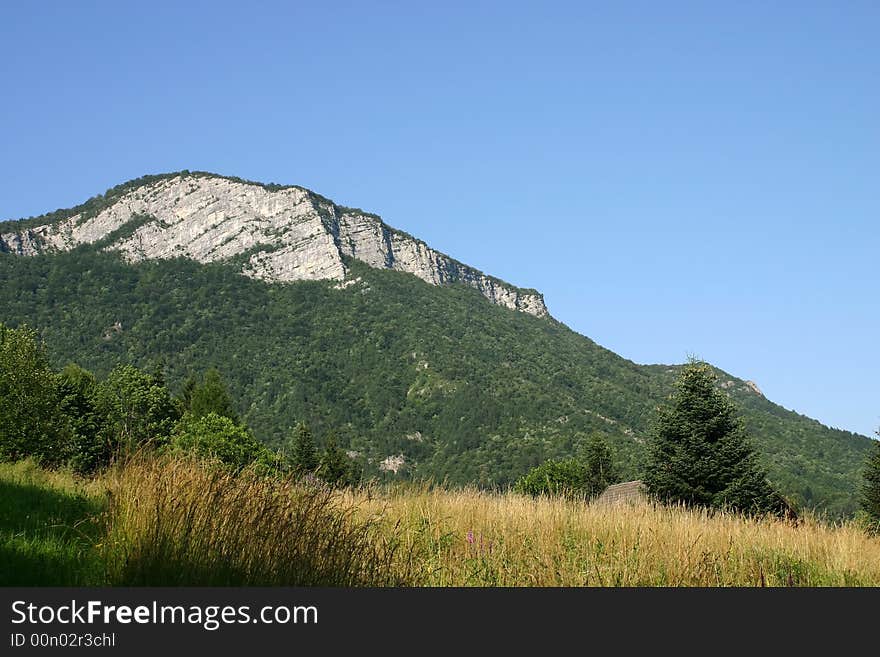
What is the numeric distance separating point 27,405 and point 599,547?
34.3 metres

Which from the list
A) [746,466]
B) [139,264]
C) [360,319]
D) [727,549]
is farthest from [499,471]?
[139,264]

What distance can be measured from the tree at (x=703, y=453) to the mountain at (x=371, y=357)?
204 ft

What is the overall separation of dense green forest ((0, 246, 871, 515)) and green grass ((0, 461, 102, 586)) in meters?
90.4

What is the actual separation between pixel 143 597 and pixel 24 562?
207 centimetres

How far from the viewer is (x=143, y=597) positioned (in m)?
3.48

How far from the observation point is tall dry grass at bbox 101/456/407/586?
4.71 m

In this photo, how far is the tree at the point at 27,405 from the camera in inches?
1304

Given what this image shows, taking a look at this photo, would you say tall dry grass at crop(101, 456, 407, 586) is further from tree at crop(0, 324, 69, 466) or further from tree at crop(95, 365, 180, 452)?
tree at crop(95, 365, 180, 452)

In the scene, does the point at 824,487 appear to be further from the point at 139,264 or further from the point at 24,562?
the point at 139,264

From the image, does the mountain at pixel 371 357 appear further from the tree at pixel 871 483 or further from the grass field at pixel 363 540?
the grass field at pixel 363 540

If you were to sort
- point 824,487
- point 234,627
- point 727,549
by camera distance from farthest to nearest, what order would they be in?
point 824,487 < point 727,549 < point 234,627

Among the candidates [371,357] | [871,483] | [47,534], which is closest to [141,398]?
[871,483]

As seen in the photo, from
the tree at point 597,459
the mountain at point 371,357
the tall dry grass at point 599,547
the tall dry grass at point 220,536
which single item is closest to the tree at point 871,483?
the tree at point 597,459

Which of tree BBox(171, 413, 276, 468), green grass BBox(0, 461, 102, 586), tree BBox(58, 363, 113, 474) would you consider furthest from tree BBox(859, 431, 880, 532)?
tree BBox(58, 363, 113, 474)
